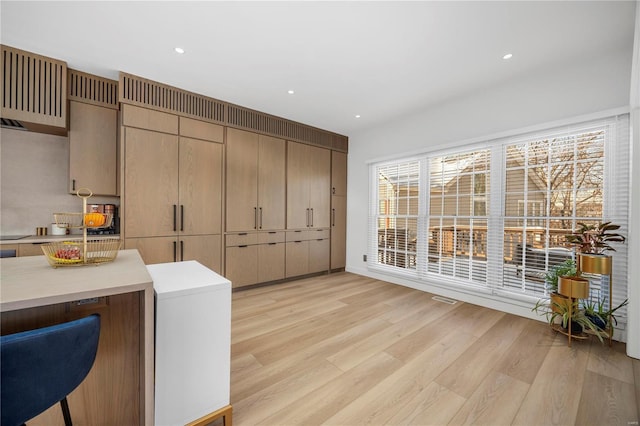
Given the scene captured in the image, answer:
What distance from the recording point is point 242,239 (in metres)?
4.04

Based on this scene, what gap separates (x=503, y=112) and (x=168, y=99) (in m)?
4.23

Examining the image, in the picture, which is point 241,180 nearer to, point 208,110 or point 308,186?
point 208,110

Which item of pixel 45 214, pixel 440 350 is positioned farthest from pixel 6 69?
pixel 440 350

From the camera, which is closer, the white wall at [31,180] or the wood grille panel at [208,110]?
the white wall at [31,180]

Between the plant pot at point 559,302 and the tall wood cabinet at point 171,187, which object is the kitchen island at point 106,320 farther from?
the plant pot at point 559,302

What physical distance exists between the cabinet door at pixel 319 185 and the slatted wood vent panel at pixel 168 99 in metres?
1.72

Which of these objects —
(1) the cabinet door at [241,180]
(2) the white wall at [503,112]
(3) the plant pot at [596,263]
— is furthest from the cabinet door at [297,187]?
(3) the plant pot at [596,263]

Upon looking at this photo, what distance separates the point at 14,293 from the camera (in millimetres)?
914

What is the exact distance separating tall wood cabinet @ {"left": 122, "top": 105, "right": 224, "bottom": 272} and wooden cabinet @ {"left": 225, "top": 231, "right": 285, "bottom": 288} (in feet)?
0.70

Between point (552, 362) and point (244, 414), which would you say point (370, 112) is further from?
point (244, 414)

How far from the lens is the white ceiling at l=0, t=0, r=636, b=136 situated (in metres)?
2.07

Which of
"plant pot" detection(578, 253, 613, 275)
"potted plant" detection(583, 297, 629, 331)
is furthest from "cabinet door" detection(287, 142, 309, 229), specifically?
"potted plant" detection(583, 297, 629, 331)

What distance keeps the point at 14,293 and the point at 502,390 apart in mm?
2686

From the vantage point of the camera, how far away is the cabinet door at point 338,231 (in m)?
5.24
